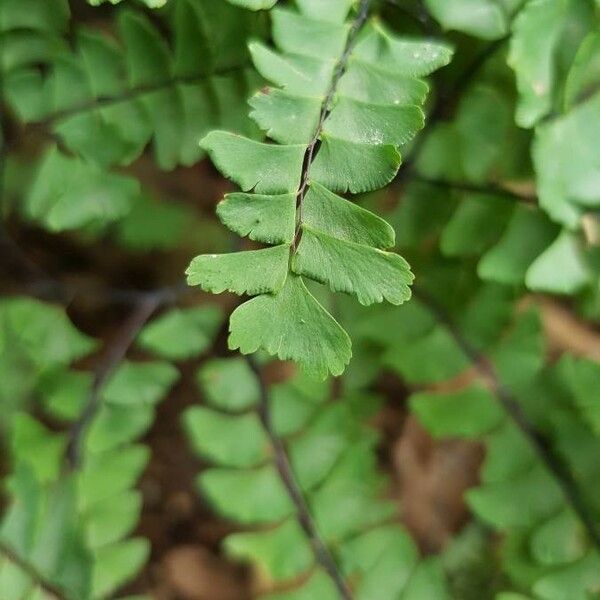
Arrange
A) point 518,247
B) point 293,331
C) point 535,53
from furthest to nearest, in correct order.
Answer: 1. point 518,247
2. point 535,53
3. point 293,331

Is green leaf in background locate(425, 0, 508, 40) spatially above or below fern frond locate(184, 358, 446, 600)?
above

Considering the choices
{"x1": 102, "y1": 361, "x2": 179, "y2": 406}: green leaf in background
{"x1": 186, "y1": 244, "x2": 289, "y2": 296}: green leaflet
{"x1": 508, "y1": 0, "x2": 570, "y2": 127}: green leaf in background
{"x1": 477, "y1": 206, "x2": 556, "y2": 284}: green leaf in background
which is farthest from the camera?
{"x1": 102, "y1": 361, "x2": 179, "y2": 406}: green leaf in background

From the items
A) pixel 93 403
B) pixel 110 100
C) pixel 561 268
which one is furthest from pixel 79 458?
pixel 561 268

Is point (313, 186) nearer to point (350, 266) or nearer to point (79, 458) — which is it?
point (350, 266)

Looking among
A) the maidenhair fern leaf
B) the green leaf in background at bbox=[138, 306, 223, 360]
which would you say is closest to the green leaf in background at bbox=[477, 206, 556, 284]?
the maidenhair fern leaf

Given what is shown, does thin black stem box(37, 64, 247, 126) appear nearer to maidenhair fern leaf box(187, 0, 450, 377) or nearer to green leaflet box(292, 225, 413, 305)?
maidenhair fern leaf box(187, 0, 450, 377)

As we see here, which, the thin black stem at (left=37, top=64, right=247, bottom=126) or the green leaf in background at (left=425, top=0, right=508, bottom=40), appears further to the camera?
the thin black stem at (left=37, top=64, right=247, bottom=126)

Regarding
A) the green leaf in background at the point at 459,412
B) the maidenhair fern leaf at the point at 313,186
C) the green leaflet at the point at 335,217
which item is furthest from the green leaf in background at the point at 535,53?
the green leaf in background at the point at 459,412
